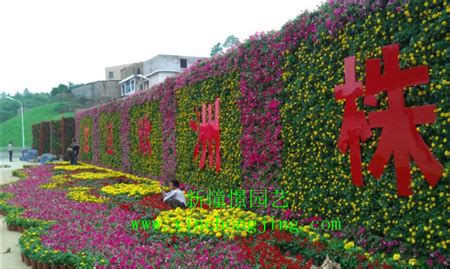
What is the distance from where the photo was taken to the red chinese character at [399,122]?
3793 mm

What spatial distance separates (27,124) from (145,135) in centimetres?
5475

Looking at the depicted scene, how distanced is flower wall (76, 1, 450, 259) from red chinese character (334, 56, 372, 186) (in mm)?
82

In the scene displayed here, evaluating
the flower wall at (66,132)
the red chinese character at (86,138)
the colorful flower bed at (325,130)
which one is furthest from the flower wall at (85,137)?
the colorful flower bed at (325,130)

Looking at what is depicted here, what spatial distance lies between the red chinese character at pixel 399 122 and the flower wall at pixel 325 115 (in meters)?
→ 0.07

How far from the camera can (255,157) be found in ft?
21.8

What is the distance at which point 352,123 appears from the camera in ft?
15.2

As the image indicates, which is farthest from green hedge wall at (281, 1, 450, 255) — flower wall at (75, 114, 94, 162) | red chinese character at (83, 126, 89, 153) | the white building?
the white building

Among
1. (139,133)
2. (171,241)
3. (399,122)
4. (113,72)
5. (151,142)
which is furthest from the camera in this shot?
(113,72)

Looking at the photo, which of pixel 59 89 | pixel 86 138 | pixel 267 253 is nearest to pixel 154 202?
pixel 267 253

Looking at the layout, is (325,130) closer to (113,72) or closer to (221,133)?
(221,133)

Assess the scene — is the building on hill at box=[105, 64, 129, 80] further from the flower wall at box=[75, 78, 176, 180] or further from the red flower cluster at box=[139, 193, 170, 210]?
the red flower cluster at box=[139, 193, 170, 210]

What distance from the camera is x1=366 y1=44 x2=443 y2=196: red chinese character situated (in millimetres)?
3793

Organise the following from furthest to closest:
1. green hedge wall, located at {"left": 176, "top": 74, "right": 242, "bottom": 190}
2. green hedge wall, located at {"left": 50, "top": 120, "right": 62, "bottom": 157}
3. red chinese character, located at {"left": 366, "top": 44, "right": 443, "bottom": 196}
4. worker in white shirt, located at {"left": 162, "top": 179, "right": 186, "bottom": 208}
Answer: green hedge wall, located at {"left": 50, "top": 120, "right": 62, "bottom": 157}, green hedge wall, located at {"left": 176, "top": 74, "right": 242, "bottom": 190}, worker in white shirt, located at {"left": 162, "top": 179, "right": 186, "bottom": 208}, red chinese character, located at {"left": 366, "top": 44, "right": 443, "bottom": 196}

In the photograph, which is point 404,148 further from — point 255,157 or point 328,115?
point 255,157
